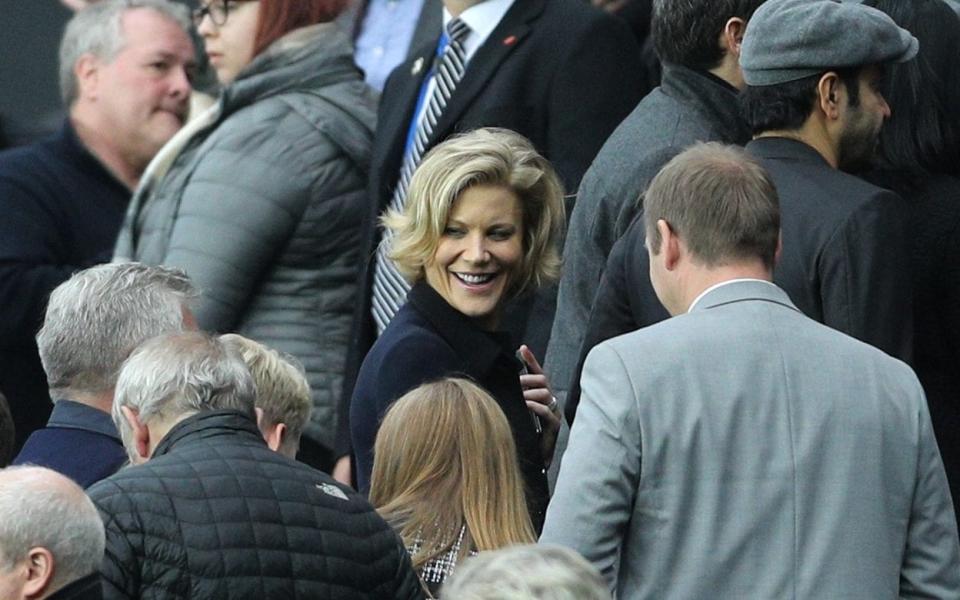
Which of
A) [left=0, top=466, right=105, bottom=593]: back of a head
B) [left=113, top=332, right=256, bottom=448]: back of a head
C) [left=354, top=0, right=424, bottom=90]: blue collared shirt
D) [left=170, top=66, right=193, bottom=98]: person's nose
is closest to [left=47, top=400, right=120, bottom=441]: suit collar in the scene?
[left=113, top=332, right=256, bottom=448]: back of a head

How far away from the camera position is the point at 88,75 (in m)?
7.48

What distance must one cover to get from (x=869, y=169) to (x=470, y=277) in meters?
1.03

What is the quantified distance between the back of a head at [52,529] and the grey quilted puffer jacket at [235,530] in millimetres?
209

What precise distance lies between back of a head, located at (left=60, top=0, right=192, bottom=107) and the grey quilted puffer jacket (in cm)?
326

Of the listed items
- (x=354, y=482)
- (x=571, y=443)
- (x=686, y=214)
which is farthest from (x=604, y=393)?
(x=354, y=482)

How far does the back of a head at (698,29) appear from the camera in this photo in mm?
5555

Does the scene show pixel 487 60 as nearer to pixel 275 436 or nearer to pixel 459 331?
pixel 459 331

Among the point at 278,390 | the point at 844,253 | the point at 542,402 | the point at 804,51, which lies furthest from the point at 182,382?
the point at 804,51

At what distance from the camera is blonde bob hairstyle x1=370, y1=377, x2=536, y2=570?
4.64 metres

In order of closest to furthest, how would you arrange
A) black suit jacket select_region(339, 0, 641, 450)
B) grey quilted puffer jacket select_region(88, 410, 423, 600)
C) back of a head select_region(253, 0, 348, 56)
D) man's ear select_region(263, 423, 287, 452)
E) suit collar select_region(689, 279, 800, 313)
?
1. grey quilted puffer jacket select_region(88, 410, 423, 600)
2. suit collar select_region(689, 279, 800, 313)
3. man's ear select_region(263, 423, 287, 452)
4. black suit jacket select_region(339, 0, 641, 450)
5. back of a head select_region(253, 0, 348, 56)

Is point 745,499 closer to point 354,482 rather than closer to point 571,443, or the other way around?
point 571,443

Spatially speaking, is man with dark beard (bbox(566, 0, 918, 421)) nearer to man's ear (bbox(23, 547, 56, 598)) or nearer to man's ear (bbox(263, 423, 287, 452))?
man's ear (bbox(263, 423, 287, 452))

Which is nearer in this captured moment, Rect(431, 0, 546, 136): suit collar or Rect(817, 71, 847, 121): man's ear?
Rect(817, 71, 847, 121): man's ear

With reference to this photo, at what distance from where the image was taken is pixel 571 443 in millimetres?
4195
